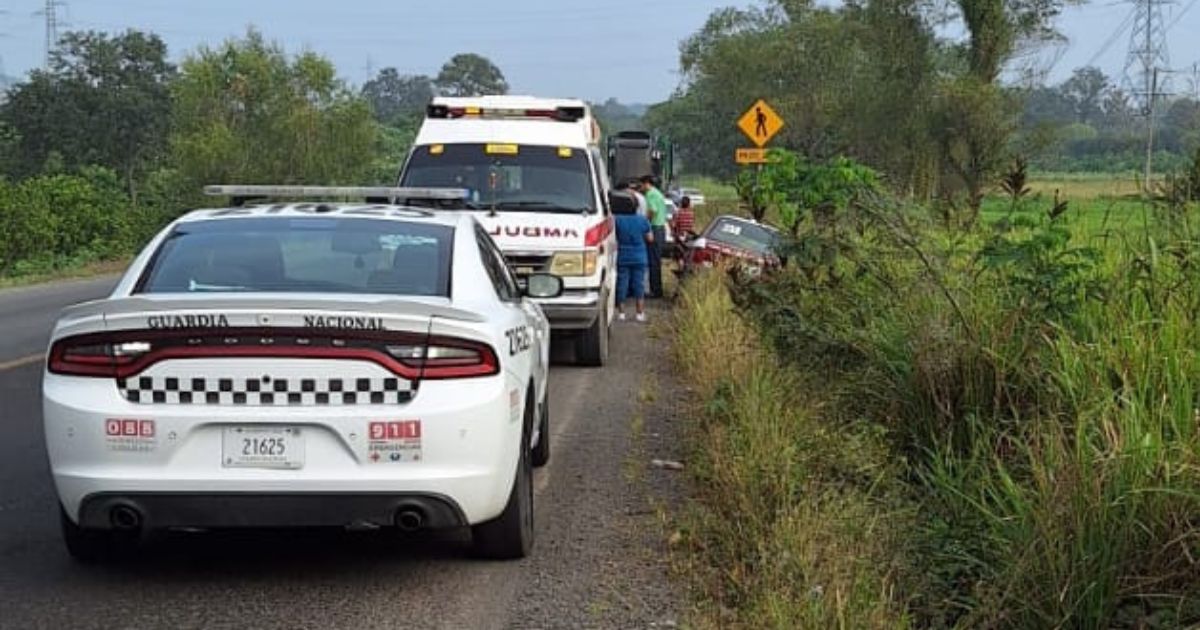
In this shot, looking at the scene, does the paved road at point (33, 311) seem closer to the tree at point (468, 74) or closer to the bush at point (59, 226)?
the bush at point (59, 226)

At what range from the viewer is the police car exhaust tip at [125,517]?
5579 millimetres

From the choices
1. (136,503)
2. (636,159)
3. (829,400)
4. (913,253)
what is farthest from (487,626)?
(636,159)

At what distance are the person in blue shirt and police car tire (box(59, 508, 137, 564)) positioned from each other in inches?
438

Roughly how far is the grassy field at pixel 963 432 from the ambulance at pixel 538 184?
2.70 metres

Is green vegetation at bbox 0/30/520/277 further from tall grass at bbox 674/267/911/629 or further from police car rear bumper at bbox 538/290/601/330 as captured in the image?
tall grass at bbox 674/267/911/629

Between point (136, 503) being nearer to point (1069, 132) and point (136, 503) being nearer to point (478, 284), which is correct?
point (478, 284)

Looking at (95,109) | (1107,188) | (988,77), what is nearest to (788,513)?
(1107,188)

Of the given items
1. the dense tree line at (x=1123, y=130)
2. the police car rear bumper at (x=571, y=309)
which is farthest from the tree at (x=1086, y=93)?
the police car rear bumper at (x=571, y=309)

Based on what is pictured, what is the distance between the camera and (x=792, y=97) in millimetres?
62938

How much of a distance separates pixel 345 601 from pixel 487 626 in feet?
2.23

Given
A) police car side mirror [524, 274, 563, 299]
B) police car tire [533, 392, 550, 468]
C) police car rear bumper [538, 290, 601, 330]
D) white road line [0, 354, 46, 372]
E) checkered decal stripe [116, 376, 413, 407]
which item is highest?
police car side mirror [524, 274, 563, 299]

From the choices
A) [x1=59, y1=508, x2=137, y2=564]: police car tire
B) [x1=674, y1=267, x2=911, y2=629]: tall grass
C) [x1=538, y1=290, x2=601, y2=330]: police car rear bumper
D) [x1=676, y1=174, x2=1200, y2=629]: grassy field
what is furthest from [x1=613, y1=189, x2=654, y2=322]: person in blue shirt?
[x1=59, y1=508, x2=137, y2=564]: police car tire

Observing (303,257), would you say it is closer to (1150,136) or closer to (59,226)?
(1150,136)

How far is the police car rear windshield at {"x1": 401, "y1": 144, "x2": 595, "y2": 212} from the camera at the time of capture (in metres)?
13.5
